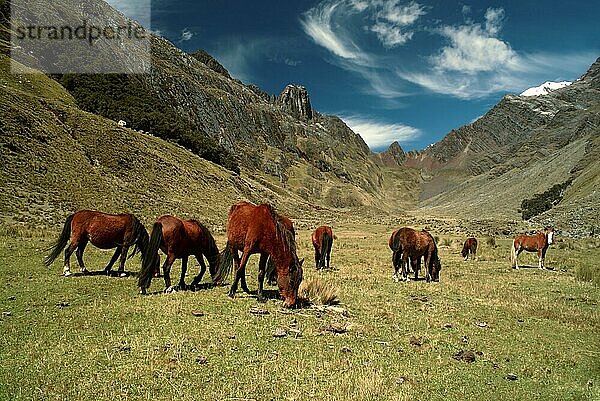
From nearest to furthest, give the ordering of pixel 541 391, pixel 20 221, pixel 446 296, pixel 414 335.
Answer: pixel 541 391
pixel 414 335
pixel 446 296
pixel 20 221

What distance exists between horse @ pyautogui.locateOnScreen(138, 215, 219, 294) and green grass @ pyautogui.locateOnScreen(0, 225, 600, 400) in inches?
37.5

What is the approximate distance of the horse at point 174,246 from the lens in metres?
13.6

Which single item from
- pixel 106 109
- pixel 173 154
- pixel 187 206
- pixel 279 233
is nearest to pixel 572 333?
pixel 279 233

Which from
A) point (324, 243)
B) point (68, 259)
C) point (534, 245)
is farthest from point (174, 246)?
point (534, 245)

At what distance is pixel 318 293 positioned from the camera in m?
14.0

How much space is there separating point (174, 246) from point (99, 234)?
4.23m

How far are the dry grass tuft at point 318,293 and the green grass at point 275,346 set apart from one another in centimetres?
48

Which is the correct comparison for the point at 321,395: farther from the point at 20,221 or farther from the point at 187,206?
the point at 187,206

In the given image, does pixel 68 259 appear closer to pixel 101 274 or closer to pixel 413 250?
pixel 101 274

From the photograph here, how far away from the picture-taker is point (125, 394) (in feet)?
22.0

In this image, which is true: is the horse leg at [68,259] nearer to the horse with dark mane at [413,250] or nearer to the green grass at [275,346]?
the green grass at [275,346]

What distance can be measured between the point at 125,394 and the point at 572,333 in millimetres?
12765

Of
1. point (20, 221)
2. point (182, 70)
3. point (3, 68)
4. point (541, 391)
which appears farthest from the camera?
point (182, 70)

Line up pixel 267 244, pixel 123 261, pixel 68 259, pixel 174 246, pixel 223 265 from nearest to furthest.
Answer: pixel 267 244 < pixel 174 246 < pixel 223 265 < pixel 68 259 < pixel 123 261
